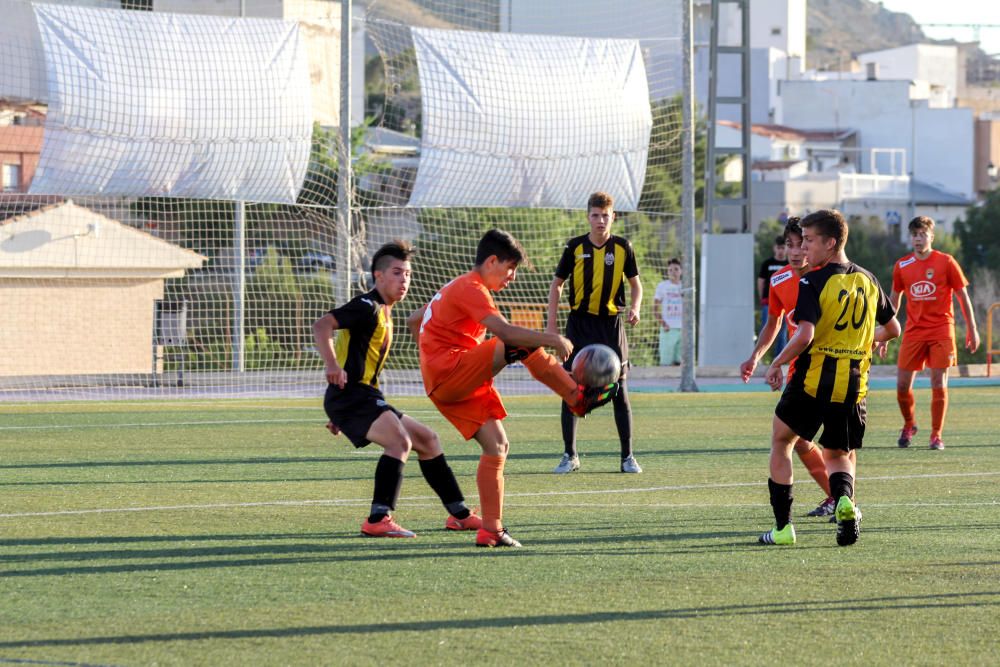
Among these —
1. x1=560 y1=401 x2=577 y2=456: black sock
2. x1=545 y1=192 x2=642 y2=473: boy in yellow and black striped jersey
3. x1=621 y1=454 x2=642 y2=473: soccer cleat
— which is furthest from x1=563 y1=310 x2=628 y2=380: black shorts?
x1=621 y1=454 x2=642 y2=473: soccer cleat

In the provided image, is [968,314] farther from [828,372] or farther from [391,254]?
[391,254]

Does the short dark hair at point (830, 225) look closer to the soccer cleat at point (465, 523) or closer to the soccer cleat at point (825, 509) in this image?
the soccer cleat at point (825, 509)

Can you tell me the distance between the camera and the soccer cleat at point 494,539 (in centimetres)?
725

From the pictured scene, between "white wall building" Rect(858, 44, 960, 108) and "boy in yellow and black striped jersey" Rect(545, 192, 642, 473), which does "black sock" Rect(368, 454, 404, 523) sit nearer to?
"boy in yellow and black striped jersey" Rect(545, 192, 642, 473)

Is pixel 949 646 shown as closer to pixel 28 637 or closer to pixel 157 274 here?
pixel 28 637

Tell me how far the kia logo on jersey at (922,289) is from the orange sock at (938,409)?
0.83m

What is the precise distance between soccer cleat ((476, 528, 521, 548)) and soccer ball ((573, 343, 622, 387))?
843 mm

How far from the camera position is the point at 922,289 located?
13.1 m

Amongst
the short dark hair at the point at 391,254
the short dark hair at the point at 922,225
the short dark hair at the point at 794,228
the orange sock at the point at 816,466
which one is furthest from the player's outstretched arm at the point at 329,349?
the short dark hair at the point at 922,225

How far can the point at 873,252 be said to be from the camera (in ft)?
202

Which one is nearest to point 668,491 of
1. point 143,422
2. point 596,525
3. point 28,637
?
point 596,525

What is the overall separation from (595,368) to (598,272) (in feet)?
12.9

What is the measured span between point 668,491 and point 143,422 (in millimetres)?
7494

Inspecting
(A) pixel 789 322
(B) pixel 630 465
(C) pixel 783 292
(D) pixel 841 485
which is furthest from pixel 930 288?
(D) pixel 841 485
